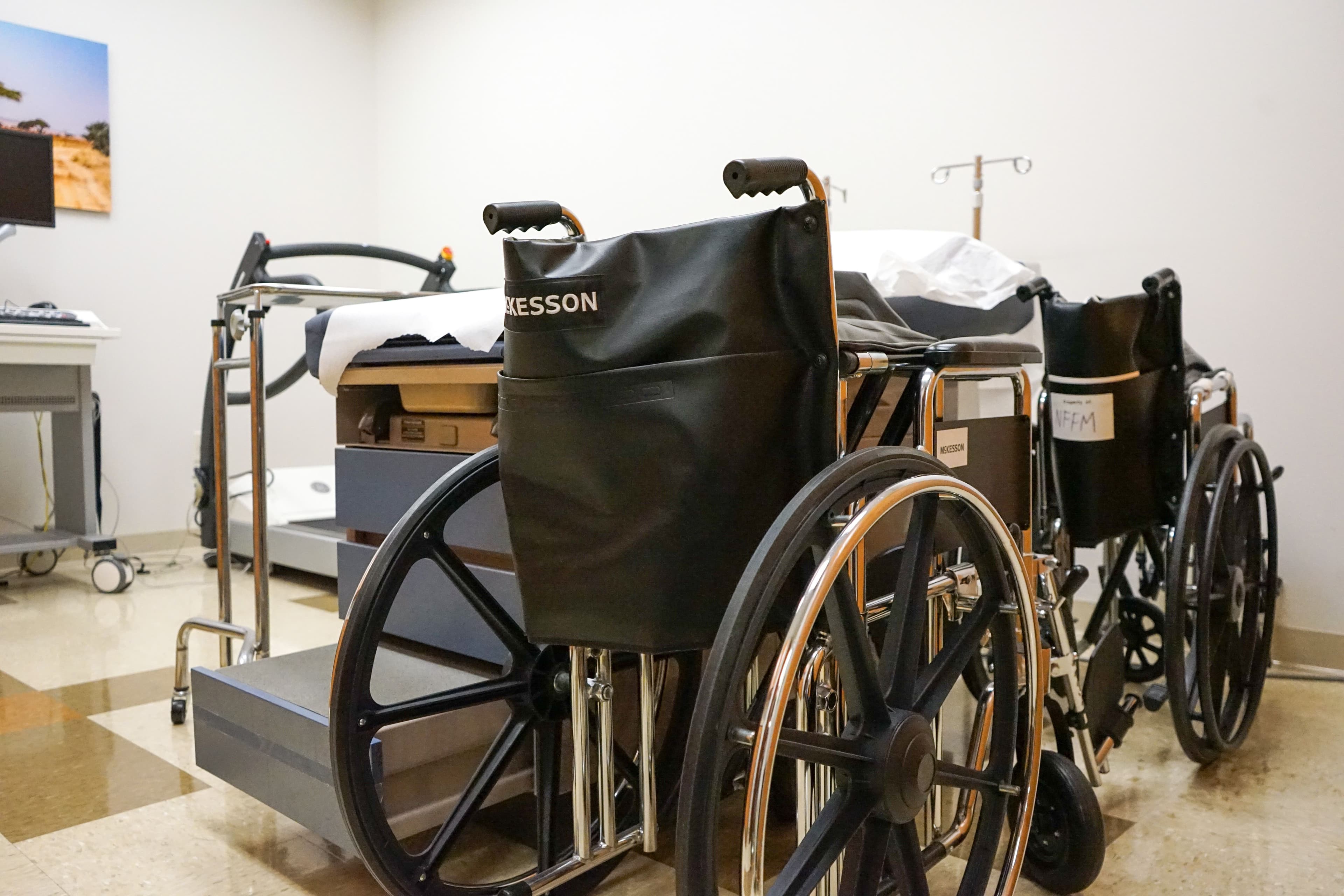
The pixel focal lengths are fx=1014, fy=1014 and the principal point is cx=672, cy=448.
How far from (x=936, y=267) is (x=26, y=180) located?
309 centimetres

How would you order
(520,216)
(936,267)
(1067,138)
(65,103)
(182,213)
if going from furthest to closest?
(182,213)
(65,103)
(1067,138)
(936,267)
(520,216)

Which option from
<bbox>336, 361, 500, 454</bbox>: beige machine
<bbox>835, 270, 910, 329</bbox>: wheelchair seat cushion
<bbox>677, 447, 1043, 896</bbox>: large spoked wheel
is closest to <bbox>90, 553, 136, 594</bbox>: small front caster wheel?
<bbox>336, 361, 500, 454</bbox>: beige machine

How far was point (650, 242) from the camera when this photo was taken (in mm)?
972

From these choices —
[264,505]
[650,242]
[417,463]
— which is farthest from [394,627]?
[650,242]

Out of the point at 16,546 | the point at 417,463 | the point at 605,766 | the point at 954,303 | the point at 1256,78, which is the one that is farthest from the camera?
the point at 16,546

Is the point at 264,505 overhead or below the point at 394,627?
overhead

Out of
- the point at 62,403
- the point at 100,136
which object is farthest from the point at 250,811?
the point at 100,136

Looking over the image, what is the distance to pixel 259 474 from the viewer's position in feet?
5.98

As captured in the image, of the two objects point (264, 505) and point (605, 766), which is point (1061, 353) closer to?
point (605, 766)

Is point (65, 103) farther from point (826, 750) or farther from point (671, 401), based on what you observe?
point (826, 750)

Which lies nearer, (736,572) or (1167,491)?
(736,572)

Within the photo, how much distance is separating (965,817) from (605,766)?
0.45m

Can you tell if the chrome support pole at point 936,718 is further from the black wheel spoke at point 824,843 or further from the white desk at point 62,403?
the white desk at point 62,403

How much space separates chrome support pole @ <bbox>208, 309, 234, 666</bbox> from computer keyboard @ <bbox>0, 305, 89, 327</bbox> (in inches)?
65.8
